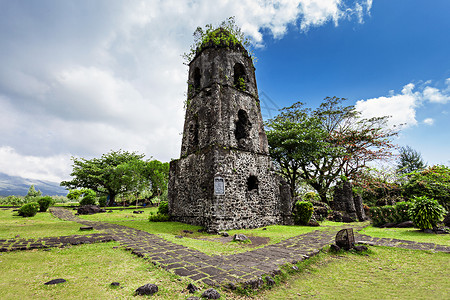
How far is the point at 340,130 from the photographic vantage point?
19.1m

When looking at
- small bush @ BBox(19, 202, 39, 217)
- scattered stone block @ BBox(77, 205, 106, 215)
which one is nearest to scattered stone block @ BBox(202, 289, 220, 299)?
small bush @ BBox(19, 202, 39, 217)

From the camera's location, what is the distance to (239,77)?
528 inches

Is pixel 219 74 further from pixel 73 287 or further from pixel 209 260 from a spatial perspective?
pixel 73 287

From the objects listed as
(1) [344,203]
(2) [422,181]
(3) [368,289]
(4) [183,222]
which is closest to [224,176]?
(4) [183,222]

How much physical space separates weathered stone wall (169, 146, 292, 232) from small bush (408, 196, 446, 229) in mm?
5746

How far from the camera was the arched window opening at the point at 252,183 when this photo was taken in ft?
38.4

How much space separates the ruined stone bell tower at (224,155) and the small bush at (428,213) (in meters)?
5.73

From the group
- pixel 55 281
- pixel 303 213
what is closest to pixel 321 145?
pixel 303 213

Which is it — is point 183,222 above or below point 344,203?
below

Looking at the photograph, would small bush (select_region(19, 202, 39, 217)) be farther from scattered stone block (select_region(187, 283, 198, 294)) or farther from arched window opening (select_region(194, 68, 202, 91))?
scattered stone block (select_region(187, 283, 198, 294))

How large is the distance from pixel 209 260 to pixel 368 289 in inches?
117

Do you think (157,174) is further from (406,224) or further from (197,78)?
(406,224)

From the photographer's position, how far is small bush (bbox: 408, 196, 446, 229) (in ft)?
24.8

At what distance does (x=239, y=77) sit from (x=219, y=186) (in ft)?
24.9
